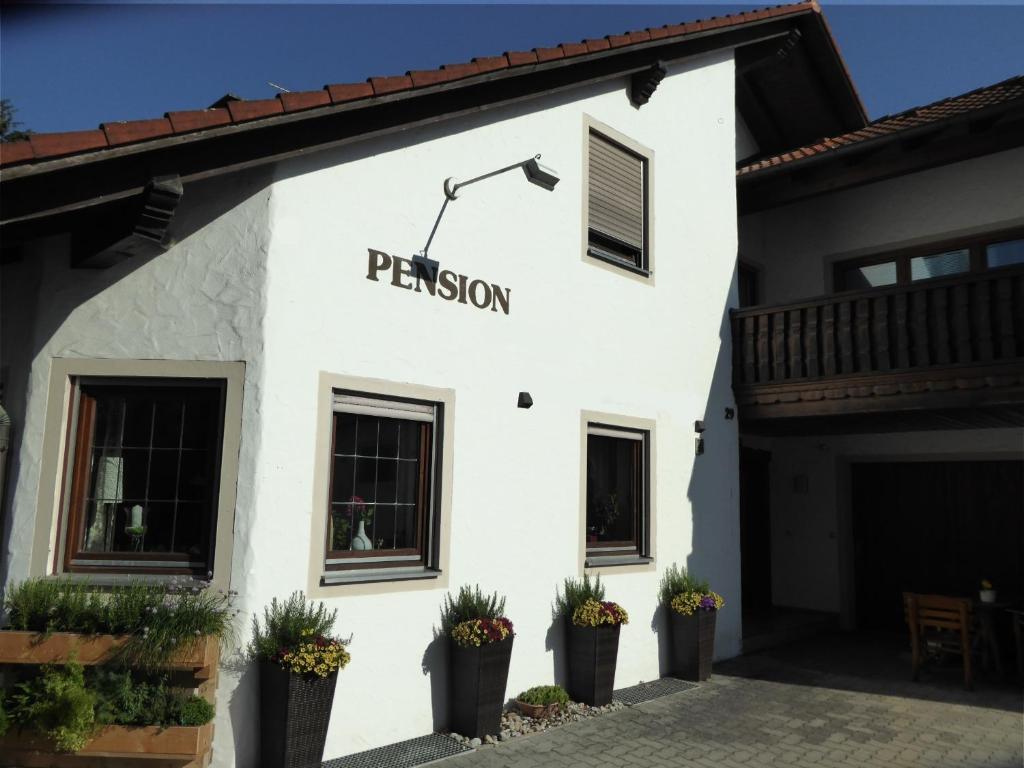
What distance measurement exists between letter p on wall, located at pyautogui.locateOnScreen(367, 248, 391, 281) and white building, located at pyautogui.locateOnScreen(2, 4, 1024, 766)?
0.02 metres

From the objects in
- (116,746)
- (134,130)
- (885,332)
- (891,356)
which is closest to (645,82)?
(885,332)

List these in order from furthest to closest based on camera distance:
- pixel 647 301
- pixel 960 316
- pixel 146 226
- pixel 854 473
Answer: pixel 854 473 < pixel 647 301 < pixel 960 316 < pixel 146 226

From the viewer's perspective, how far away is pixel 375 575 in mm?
6020

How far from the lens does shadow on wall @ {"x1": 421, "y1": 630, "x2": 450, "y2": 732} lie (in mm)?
6273

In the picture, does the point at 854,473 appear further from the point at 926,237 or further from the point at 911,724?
the point at 911,724

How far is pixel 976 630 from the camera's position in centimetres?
855

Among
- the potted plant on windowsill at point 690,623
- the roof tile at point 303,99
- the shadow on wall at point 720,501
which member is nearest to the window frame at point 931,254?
the shadow on wall at point 720,501

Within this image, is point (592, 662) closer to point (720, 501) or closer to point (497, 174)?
point (720, 501)

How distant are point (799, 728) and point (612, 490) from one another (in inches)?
109

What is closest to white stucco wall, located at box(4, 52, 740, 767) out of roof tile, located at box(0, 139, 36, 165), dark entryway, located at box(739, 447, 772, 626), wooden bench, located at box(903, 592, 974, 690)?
roof tile, located at box(0, 139, 36, 165)

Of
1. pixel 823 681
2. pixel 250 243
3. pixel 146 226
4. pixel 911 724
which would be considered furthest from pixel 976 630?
pixel 146 226

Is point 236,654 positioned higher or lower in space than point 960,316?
lower

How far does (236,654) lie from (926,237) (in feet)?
32.3

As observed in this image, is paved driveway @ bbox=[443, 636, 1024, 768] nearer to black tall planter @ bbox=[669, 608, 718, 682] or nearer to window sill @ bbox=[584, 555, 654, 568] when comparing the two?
black tall planter @ bbox=[669, 608, 718, 682]
